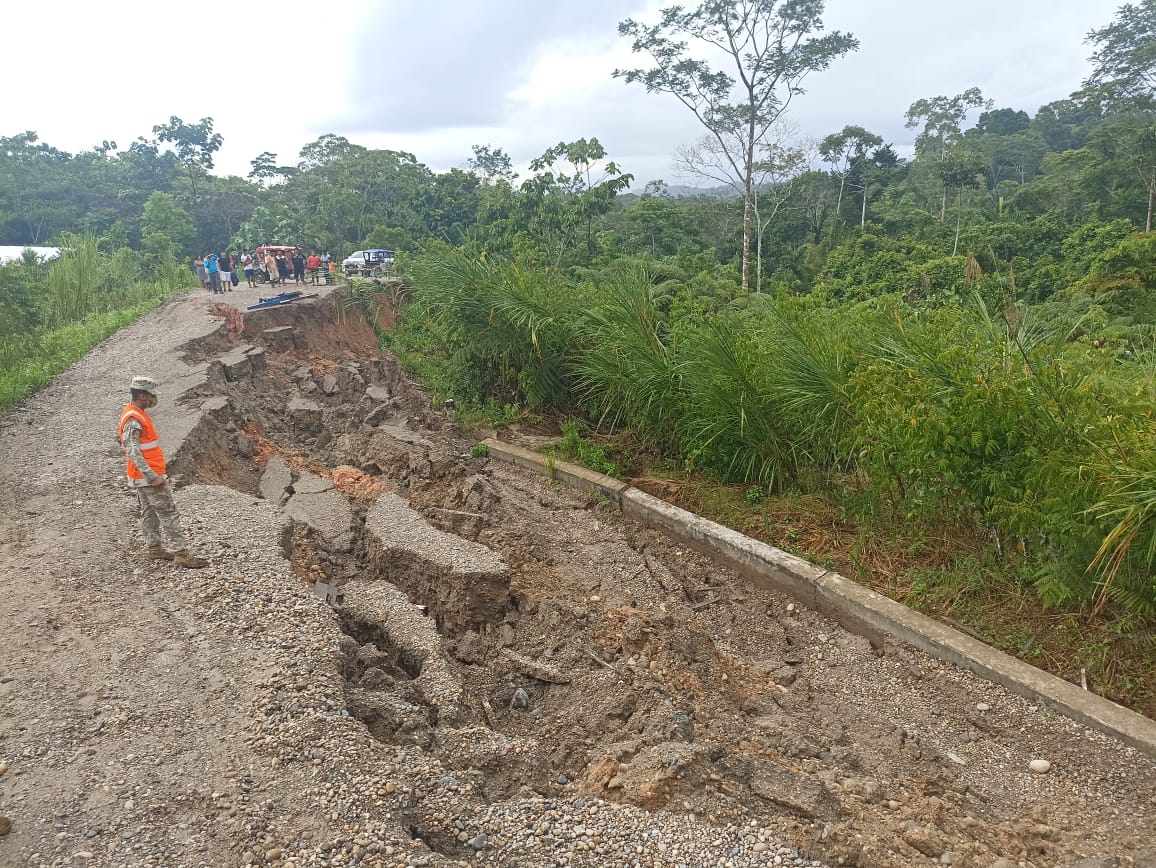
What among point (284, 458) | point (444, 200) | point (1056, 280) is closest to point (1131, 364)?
point (284, 458)

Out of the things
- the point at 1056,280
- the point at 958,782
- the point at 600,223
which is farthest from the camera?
the point at 600,223

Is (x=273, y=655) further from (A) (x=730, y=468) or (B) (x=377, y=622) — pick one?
(A) (x=730, y=468)

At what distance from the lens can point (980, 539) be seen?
4.63 metres

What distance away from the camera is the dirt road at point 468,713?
2.86 meters

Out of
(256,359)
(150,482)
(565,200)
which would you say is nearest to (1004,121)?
(565,200)

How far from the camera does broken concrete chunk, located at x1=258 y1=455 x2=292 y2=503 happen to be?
7.10m

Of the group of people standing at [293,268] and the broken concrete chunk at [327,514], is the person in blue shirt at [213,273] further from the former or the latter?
the broken concrete chunk at [327,514]

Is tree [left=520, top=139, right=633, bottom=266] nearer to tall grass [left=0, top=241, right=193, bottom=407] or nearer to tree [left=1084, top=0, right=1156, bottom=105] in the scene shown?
tall grass [left=0, top=241, right=193, bottom=407]

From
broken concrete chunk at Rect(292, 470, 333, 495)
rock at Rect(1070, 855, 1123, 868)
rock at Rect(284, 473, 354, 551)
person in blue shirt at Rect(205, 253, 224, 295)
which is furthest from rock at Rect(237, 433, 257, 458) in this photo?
person in blue shirt at Rect(205, 253, 224, 295)

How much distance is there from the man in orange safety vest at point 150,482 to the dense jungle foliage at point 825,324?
4.23 metres

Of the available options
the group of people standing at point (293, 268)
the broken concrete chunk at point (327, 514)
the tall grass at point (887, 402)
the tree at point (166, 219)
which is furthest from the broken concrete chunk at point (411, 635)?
the tree at point (166, 219)

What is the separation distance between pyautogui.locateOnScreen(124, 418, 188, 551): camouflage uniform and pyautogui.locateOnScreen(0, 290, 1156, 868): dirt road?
0.75 ft

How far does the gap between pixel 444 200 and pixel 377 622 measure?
2813 centimetres

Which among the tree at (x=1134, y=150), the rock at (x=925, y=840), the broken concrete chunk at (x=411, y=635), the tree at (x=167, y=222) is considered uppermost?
the tree at (x=167, y=222)
